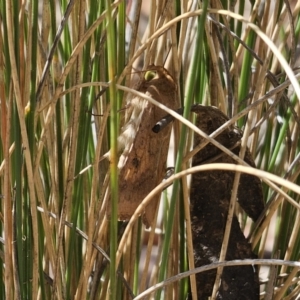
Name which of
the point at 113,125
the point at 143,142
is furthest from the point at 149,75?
the point at 113,125

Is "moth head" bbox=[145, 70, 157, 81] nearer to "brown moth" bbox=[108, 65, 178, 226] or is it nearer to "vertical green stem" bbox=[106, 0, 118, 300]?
"brown moth" bbox=[108, 65, 178, 226]

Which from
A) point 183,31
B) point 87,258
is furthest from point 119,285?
point 183,31

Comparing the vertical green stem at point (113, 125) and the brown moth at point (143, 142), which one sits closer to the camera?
the vertical green stem at point (113, 125)

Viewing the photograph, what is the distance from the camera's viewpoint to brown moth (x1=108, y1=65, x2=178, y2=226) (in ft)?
1.85

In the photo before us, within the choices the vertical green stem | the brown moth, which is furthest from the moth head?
the vertical green stem

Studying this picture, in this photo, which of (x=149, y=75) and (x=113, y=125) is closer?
(x=113, y=125)

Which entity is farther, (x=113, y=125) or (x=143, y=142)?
(x=143, y=142)

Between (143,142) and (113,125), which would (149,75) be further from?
(113,125)

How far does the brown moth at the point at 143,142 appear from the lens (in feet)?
1.85

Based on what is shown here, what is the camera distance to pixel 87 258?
0.58m

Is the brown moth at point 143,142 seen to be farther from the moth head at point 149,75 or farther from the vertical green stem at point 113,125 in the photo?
the vertical green stem at point 113,125

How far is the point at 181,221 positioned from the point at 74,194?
0.11 metres

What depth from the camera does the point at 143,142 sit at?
1.85ft

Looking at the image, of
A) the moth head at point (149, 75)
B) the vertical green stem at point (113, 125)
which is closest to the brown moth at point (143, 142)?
the moth head at point (149, 75)
